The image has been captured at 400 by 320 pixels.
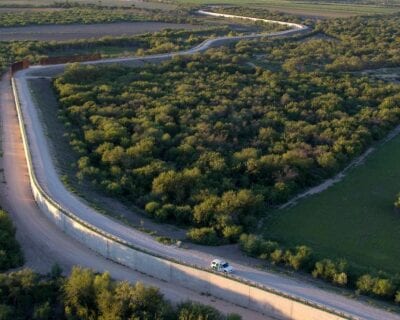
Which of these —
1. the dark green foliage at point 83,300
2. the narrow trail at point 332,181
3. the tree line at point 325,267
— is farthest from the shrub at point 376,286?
the narrow trail at point 332,181

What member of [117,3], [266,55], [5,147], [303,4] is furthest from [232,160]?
[303,4]

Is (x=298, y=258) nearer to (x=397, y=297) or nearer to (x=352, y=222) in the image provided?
(x=397, y=297)

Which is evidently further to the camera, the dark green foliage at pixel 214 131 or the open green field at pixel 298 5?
the open green field at pixel 298 5

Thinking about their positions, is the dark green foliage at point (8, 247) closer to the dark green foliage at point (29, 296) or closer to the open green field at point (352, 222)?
the dark green foliage at point (29, 296)

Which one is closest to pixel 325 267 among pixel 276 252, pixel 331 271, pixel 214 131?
pixel 331 271

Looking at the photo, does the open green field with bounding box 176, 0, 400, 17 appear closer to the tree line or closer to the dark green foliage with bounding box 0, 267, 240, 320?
the tree line

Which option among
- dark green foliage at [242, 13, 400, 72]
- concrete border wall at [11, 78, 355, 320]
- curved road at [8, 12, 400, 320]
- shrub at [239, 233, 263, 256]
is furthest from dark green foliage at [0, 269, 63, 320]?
dark green foliage at [242, 13, 400, 72]

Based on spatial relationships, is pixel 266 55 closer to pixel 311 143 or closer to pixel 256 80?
pixel 256 80
